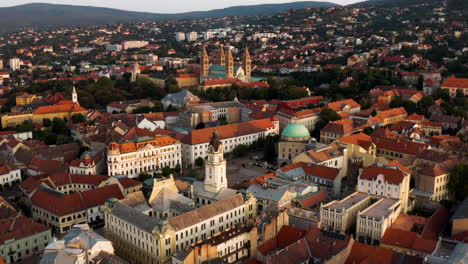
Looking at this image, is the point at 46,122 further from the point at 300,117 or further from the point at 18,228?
the point at 18,228

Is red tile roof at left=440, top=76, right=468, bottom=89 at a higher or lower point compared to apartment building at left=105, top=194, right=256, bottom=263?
higher

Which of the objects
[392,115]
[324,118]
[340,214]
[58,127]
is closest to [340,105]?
[324,118]

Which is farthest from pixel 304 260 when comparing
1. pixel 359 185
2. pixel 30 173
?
pixel 30 173

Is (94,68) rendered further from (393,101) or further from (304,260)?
(304,260)

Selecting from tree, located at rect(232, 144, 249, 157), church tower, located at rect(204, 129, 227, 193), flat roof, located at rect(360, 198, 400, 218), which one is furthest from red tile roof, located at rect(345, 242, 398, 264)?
tree, located at rect(232, 144, 249, 157)

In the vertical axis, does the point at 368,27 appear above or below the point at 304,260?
above

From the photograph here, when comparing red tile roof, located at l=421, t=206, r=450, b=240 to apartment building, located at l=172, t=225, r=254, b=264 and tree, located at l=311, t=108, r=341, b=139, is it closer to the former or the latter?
apartment building, located at l=172, t=225, r=254, b=264

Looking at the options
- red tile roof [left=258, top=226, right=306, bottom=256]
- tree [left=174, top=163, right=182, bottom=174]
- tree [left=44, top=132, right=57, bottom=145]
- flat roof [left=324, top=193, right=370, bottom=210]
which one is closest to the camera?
red tile roof [left=258, top=226, right=306, bottom=256]
